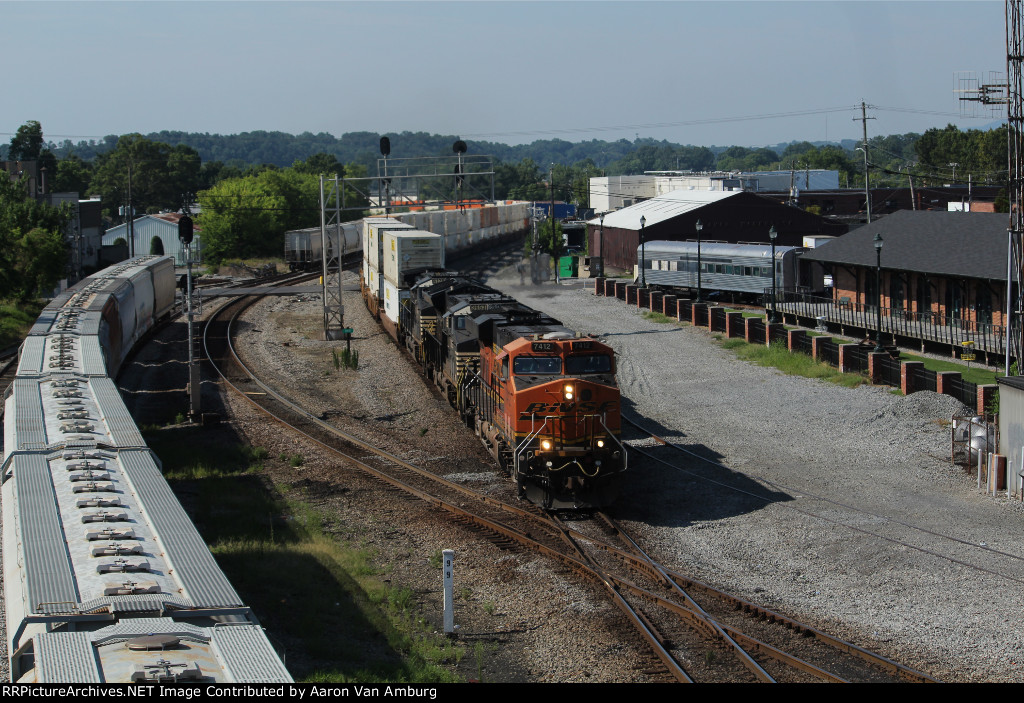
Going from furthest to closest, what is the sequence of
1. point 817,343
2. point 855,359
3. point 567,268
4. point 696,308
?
point 567,268 → point 696,308 → point 817,343 → point 855,359

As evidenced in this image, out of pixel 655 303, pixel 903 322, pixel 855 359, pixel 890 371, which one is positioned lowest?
pixel 890 371

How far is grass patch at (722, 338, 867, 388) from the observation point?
33.3m

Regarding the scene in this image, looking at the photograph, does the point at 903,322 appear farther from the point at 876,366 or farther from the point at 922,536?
the point at 922,536

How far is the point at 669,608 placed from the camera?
15328 millimetres

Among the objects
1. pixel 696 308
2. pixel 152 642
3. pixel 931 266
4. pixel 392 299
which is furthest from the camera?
pixel 696 308

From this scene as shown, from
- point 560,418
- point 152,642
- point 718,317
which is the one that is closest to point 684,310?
point 718,317

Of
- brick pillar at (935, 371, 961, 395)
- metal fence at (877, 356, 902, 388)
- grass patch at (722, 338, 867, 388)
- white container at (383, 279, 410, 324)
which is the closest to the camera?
brick pillar at (935, 371, 961, 395)

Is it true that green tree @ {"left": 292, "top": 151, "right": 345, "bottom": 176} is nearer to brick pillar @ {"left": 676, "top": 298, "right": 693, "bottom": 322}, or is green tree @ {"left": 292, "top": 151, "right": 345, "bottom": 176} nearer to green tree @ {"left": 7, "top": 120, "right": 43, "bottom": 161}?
green tree @ {"left": 7, "top": 120, "right": 43, "bottom": 161}

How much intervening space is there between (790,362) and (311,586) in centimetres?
2483

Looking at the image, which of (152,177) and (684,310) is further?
(152,177)

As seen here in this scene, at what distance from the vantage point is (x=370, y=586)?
16.5m

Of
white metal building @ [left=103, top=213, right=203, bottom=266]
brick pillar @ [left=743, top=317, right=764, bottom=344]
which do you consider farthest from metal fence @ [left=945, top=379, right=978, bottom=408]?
white metal building @ [left=103, top=213, right=203, bottom=266]

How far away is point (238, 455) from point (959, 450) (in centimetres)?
1862

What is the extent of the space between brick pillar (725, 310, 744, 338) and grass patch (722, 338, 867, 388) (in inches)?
45.2
